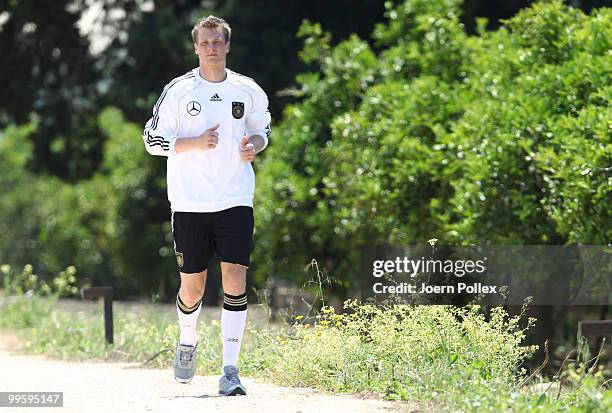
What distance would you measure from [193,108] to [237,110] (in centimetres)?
27

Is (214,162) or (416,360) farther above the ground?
(214,162)

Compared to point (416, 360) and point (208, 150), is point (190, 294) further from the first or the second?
point (416, 360)

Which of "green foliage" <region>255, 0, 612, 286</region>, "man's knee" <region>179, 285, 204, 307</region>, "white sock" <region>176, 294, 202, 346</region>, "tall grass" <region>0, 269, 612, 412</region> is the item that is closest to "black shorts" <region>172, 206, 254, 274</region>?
"man's knee" <region>179, 285, 204, 307</region>

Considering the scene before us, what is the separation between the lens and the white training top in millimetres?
6941

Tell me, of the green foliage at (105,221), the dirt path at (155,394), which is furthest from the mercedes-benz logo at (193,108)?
the green foliage at (105,221)

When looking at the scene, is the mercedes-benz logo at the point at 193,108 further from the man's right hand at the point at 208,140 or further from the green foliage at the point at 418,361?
the green foliage at the point at 418,361

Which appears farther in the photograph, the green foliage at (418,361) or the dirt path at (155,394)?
the dirt path at (155,394)

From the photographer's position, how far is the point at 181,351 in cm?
722

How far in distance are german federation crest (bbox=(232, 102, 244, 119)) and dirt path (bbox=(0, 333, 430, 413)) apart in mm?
1677

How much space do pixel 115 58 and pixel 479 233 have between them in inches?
500

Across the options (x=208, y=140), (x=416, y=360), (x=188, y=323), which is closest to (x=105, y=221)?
(x=188, y=323)

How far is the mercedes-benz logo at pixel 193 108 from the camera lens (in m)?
6.97

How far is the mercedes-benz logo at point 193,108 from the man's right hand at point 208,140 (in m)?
0.20

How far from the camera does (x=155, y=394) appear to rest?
22.5ft
